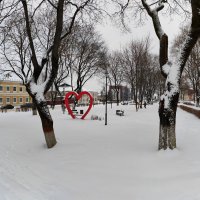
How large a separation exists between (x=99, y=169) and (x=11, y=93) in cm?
6547

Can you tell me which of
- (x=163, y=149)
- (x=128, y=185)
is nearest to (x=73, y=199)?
(x=128, y=185)

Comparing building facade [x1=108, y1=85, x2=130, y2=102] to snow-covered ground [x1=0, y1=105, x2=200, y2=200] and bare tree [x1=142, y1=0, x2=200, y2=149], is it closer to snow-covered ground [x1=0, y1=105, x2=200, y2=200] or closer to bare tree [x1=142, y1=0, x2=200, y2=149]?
snow-covered ground [x1=0, y1=105, x2=200, y2=200]

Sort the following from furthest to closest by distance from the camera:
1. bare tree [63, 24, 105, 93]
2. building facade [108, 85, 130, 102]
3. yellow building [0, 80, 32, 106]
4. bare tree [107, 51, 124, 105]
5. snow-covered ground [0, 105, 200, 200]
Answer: yellow building [0, 80, 32, 106]
building facade [108, 85, 130, 102]
bare tree [107, 51, 124, 105]
bare tree [63, 24, 105, 93]
snow-covered ground [0, 105, 200, 200]

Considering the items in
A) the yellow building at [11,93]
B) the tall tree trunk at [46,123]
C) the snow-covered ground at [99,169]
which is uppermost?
the yellow building at [11,93]

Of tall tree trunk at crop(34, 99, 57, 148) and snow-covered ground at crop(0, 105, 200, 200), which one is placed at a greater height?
tall tree trunk at crop(34, 99, 57, 148)

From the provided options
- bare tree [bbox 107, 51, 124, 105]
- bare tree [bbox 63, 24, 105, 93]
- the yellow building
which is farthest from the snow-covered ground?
the yellow building

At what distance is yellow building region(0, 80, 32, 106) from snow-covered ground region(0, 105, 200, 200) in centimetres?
5855

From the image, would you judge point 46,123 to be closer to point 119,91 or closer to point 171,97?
point 171,97

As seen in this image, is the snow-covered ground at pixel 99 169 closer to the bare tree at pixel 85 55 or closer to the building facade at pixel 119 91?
the bare tree at pixel 85 55

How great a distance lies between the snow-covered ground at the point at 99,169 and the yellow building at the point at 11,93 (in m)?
58.5

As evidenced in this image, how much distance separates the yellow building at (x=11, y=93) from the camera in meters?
64.6

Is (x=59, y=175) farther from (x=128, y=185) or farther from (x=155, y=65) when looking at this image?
(x=155, y=65)

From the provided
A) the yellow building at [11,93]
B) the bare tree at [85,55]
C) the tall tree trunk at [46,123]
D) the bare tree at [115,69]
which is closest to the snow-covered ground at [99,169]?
the tall tree trunk at [46,123]

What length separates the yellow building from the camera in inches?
2542
